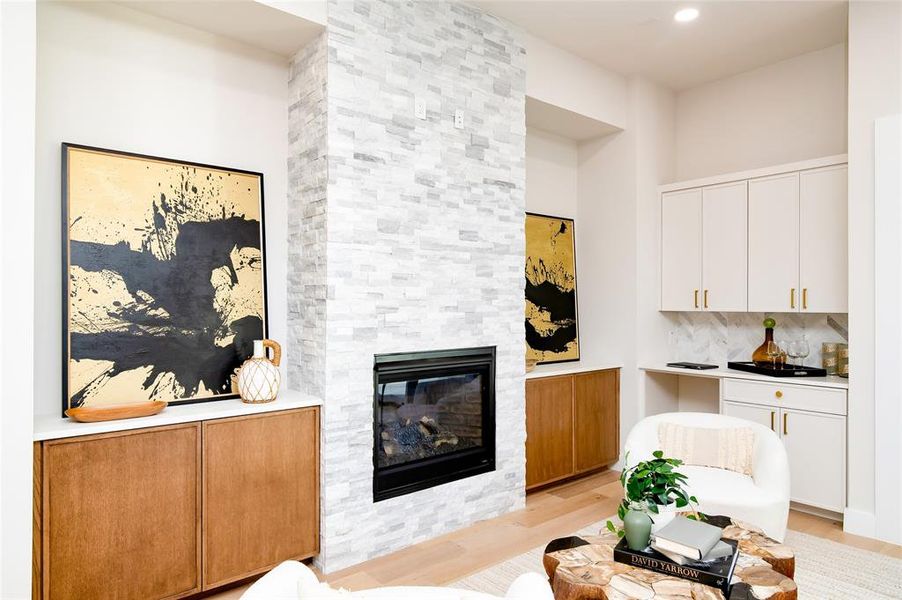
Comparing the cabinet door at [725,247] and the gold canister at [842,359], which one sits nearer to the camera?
the gold canister at [842,359]

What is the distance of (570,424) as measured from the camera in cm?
414

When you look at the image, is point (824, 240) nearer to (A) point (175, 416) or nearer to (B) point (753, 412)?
(B) point (753, 412)

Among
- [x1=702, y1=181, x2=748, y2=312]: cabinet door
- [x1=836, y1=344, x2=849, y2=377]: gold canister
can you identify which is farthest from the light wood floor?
[x1=702, y1=181, x2=748, y2=312]: cabinet door

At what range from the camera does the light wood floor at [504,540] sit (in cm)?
274

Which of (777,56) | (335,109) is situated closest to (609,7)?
(777,56)

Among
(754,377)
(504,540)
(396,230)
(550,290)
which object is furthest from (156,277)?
(754,377)

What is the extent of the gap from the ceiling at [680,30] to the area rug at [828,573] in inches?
123

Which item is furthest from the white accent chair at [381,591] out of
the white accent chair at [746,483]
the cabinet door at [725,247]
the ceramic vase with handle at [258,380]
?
the cabinet door at [725,247]

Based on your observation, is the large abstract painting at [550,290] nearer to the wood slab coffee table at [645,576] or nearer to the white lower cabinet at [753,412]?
the white lower cabinet at [753,412]

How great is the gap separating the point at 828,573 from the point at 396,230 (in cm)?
274

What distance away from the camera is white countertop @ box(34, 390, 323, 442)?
2168 mm

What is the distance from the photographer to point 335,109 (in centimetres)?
283

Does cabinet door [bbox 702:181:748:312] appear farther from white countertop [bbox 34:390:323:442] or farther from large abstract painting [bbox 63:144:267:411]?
large abstract painting [bbox 63:144:267:411]

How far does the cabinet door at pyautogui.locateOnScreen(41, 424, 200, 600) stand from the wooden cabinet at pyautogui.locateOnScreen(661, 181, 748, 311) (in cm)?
364
